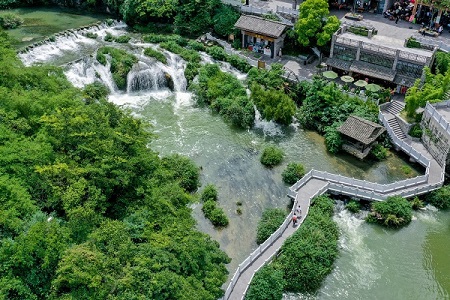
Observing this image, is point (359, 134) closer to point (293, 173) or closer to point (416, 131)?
point (416, 131)

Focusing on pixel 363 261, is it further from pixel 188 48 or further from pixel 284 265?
pixel 188 48

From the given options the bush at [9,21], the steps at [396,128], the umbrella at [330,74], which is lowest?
the steps at [396,128]

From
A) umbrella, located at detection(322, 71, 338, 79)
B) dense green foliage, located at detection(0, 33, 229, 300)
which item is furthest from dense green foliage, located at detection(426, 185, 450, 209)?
dense green foliage, located at detection(0, 33, 229, 300)

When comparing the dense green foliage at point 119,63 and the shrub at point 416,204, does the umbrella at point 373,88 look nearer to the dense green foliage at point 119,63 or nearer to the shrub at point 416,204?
the shrub at point 416,204

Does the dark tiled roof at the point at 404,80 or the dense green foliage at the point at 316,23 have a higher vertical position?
the dense green foliage at the point at 316,23

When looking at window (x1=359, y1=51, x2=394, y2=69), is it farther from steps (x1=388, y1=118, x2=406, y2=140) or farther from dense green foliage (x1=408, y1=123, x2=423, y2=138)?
dense green foliage (x1=408, y1=123, x2=423, y2=138)

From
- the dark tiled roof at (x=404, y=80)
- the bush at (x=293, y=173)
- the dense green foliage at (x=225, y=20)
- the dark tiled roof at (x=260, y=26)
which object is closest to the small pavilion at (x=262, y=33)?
the dark tiled roof at (x=260, y=26)
